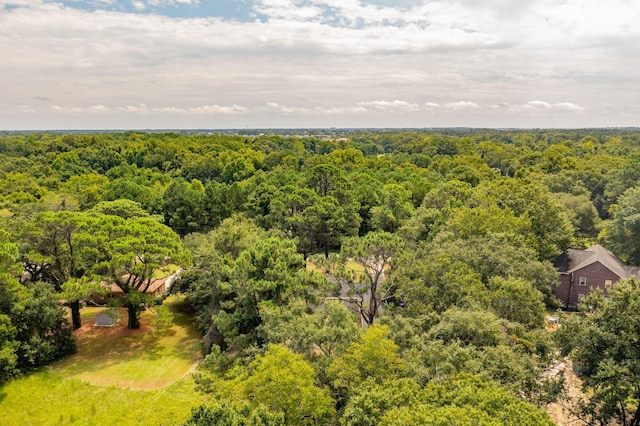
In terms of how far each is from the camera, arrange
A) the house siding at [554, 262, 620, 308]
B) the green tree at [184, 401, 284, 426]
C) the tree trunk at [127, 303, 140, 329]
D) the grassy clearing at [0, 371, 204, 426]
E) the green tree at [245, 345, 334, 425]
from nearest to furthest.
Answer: the green tree at [184, 401, 284, 426] < the green tree at [245, 345, 334, 425] < the grassy clearing at [0, 371, 204, 426] < the tree trunk at [127, 303, 140, 329] < the house siding at [554, 262, 620, 308]

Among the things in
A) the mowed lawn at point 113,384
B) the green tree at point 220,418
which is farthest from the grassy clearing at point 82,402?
the green tree at point 220,418

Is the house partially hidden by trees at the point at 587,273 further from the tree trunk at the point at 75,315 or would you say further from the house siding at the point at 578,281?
the tree trunk at the point at 75,315

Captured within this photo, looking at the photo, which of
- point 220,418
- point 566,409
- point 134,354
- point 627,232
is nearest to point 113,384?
point 134,354

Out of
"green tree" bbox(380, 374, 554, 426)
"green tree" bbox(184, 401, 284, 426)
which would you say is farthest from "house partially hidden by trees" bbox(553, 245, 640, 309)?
"green tree" bbox(184, 401, 284, 426)

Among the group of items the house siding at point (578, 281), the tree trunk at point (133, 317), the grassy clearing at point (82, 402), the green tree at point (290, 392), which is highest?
the green tree at point (290, 392)

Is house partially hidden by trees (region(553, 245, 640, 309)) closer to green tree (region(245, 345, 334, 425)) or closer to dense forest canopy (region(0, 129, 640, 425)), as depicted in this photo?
dense forest canopy (region(0, 129, 640, 425))

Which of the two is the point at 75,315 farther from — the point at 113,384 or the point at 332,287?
the point at 332,287
